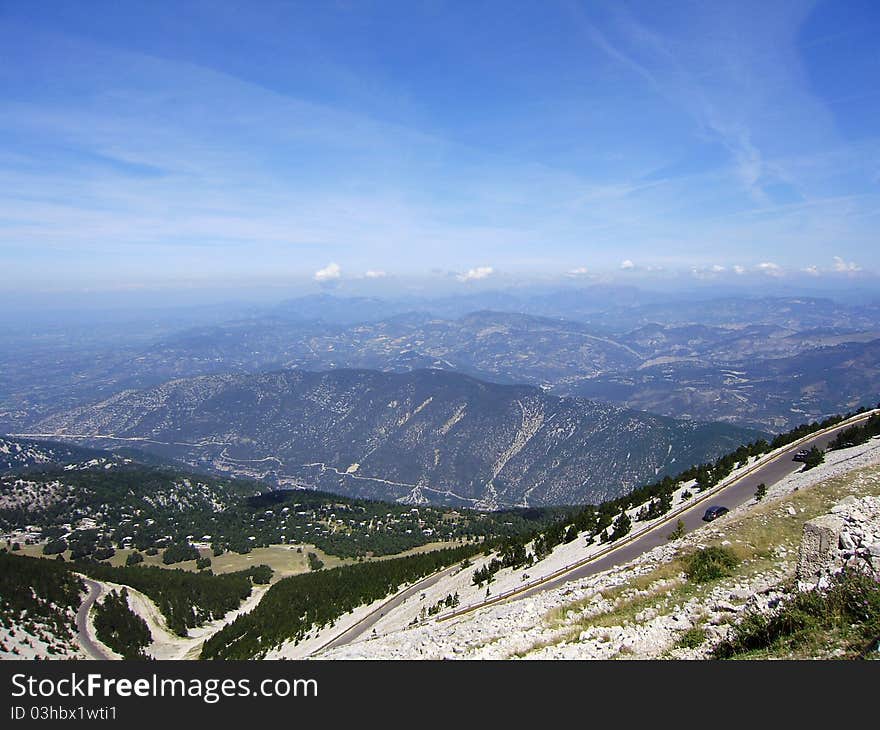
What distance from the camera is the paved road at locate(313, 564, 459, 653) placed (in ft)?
140

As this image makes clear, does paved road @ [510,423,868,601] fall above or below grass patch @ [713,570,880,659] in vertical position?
below

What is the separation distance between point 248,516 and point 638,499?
144 meters

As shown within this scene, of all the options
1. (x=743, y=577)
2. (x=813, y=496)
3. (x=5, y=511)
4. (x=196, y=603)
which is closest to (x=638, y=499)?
(x=813, y=496)

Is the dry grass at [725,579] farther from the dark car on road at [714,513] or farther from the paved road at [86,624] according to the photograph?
the paved road at [86,624]

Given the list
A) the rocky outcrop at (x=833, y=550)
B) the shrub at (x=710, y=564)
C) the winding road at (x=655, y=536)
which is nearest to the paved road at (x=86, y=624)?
the winding road at (x=655, y=536)

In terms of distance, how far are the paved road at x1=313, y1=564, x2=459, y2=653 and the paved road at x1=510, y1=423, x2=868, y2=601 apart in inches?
743

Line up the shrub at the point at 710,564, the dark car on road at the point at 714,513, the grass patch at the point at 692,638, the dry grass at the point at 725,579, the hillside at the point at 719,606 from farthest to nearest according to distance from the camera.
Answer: the dark car on road at the point at 714,513 → the shrub at the point at 710,564 → the dry grass at the point at 725,579 → the grass patch at the point at 692,638 → the hillside at the point at 719,606

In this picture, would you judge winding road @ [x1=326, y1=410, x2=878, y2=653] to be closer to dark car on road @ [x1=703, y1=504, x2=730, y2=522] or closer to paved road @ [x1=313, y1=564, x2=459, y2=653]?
paved road @ [x1=313, y1=564, x2=459, y2=653]

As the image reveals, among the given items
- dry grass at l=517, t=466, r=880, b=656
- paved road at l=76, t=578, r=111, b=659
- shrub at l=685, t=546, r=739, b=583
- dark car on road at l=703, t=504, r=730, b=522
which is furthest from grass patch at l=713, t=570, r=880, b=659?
paved road at l=76, t=578, r=111, b=659

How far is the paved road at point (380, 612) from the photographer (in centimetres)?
4259

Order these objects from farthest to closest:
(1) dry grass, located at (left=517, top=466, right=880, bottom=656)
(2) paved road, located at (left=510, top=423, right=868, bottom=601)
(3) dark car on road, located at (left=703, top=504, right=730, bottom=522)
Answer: (3) dark car on road, located at (left=703, top=504, right=730, bottom=522), (2) paved road, located at (left=510, top=423, right=868, bottom=601), (1) dry grass, located at (left=517, top=466, right=880, bottom=656)

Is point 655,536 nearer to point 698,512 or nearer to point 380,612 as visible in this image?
point 698,512

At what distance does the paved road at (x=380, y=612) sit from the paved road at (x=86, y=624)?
120 feet

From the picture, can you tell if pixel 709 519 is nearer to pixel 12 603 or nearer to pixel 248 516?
Answer: pixel 12 603
